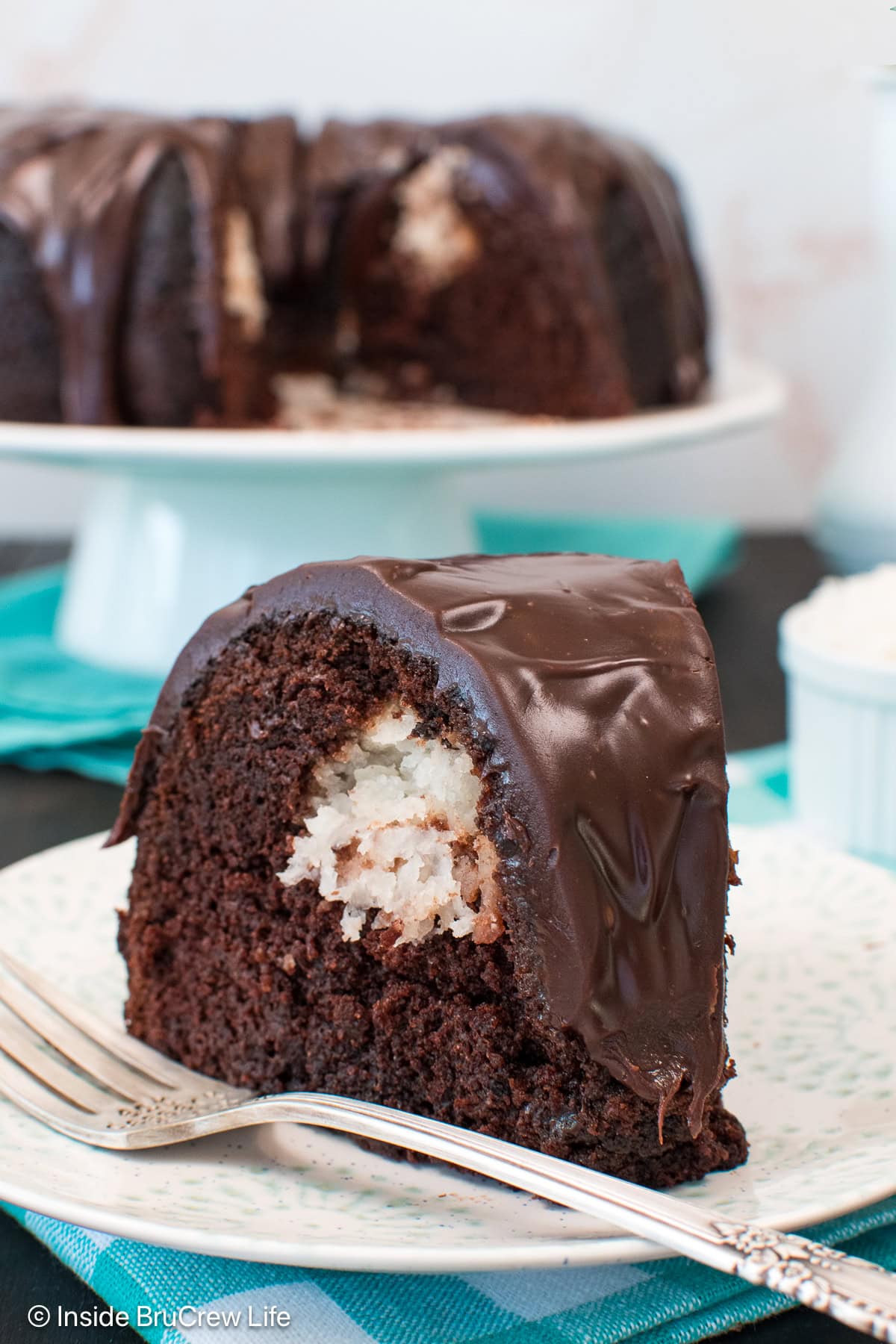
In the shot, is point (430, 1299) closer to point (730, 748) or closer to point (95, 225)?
point (730, 748)

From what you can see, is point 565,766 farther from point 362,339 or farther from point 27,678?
point 362,339

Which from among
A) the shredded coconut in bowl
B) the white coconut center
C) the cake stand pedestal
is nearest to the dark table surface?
the shredded coconut in bowl

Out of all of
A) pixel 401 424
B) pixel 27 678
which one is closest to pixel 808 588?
pixel 401 424

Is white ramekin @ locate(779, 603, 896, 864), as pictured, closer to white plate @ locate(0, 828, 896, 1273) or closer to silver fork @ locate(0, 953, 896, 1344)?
white plate @ locate(0, 828, 896, 1273)

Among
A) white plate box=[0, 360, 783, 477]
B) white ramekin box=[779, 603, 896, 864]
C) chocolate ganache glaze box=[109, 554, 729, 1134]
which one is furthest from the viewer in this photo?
white plate box=[0, 360, 783, 477]

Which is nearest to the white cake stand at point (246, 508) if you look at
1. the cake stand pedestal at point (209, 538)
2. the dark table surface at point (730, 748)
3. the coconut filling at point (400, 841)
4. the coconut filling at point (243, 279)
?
the cake stand pedestal at point (209, 538)

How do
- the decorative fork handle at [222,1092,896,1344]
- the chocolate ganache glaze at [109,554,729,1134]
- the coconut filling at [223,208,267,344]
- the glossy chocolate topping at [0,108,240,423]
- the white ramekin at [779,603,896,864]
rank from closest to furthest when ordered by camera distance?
the decorative fork handle at [222,1092,896,1344]
the chocolate ganache glaze at [109,554,729,1134]
the white ramekin at [779,603,896,864]
the glossy chocolate topping at [0,108,240,423]
the coconut filling at [223,208,267,344]
